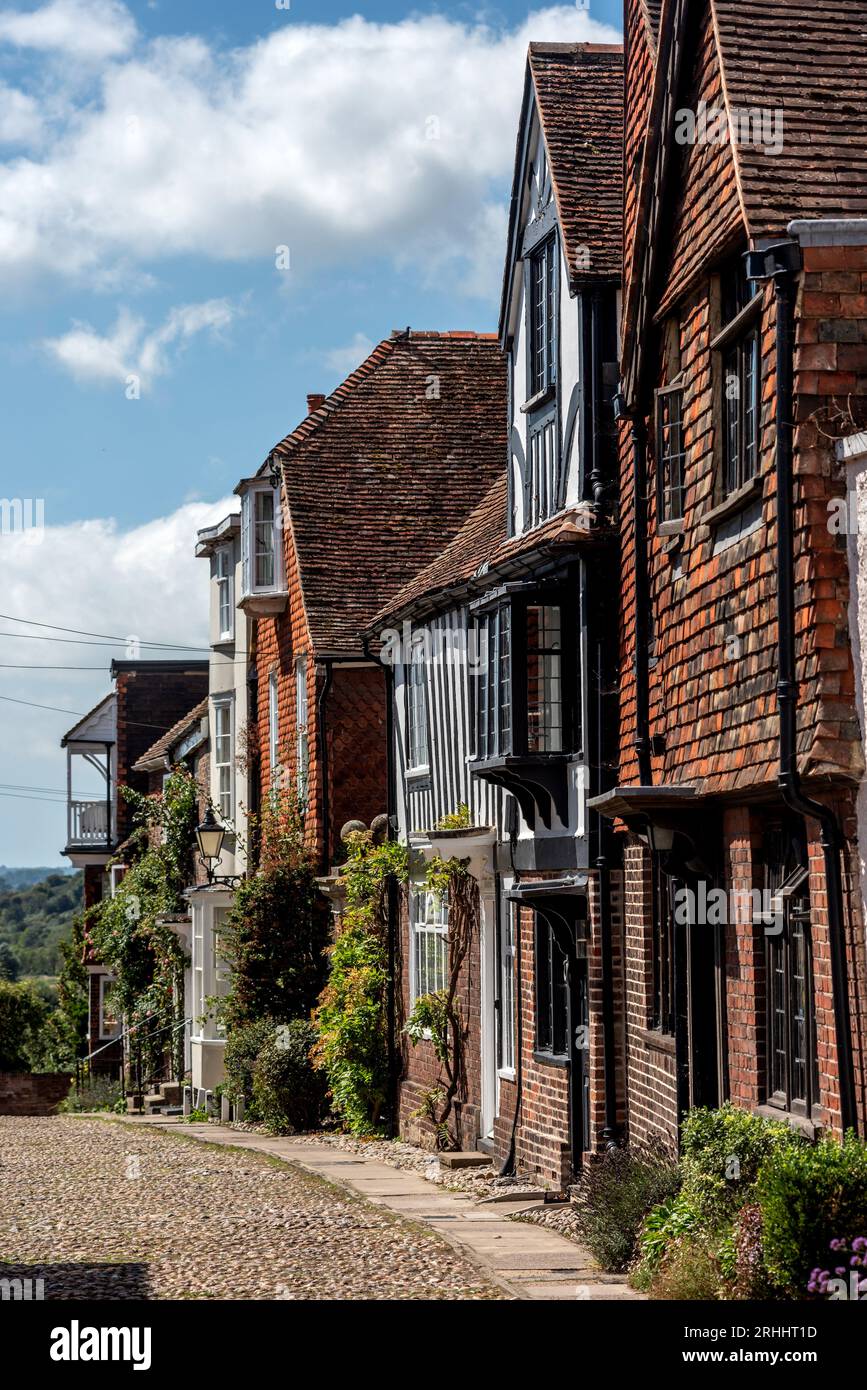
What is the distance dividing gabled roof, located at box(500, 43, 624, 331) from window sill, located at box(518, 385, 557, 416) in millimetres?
1264

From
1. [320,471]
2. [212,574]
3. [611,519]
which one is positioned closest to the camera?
[611,519]

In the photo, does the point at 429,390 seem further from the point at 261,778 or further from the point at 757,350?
the point at 757,350

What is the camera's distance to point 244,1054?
2523cm

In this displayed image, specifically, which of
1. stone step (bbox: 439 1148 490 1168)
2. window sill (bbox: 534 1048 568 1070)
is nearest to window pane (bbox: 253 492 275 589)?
stone step (bbox: 439 1148 490 1168)

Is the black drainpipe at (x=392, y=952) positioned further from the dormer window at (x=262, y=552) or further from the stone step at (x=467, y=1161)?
the dormer window at (x=262, y=552)

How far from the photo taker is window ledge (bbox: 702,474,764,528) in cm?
1033

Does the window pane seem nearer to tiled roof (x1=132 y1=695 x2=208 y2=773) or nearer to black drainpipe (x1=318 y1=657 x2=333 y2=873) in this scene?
black drainpipe (x1=318 y1=657 x2=333 y2=873)

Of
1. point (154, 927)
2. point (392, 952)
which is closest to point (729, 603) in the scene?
point (392, 952)

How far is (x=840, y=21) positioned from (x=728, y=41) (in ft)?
2.55

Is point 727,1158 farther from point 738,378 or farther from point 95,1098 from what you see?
point 95,1098

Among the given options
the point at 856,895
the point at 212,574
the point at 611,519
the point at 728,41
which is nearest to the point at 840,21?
the point at 728,41

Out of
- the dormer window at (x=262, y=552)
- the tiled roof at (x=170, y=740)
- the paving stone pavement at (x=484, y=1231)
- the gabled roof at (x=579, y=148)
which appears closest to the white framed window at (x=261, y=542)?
the dormer window at (x=262, y=552)

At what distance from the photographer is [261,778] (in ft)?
96.3

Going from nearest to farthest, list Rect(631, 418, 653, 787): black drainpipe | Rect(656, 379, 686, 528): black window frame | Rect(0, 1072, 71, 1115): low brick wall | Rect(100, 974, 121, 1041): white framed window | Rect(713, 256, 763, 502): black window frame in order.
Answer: Rect(713, 256, 763, 502): black window frame < Rect(656, 379, 686, 528): black window frame < Rect(631, 418, 653, 787): black drainpipe < Rect(0, 1072, 71, 1115): low brick wall < Rect(100, 974, 121, 1041): white framed window
